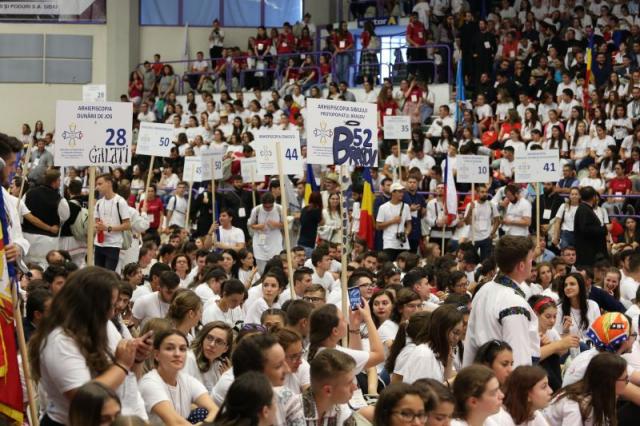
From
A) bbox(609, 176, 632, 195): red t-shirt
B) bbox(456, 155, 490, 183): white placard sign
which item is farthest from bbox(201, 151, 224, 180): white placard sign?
bbox(609, 176, 632, 195): red t-shirt

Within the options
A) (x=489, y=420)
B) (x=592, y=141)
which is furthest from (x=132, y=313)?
(x=592, y=141)

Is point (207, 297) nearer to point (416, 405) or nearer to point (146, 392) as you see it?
point (146, 392)

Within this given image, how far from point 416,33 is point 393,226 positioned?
1064cm

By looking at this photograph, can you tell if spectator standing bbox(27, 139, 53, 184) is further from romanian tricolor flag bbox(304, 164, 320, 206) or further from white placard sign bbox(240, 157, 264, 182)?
romanian tricolor flag bbox(304, 164, 320, 206)

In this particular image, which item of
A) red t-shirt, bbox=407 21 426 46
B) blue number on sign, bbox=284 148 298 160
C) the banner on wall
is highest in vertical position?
the banner on wall

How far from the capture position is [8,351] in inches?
288

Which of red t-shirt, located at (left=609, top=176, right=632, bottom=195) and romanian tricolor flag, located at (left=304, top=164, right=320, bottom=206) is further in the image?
romanian tricolor flag, located at (left=304, top=164, right=320, bottom=206)

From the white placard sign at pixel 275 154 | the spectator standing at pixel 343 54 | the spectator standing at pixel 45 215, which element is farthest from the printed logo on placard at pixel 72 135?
the spectator standing at pixel 343 54

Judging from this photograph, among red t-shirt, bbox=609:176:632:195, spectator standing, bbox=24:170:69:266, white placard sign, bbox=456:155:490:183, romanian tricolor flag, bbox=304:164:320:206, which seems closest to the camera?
spectator standing, bbox=24:170:69:266

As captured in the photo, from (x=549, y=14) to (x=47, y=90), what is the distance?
14670 mm

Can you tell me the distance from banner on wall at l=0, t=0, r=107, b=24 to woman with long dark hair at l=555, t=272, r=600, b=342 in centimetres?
2481

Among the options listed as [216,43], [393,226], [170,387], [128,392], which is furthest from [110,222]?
[216,43]

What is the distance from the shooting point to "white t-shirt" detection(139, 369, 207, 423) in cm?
706

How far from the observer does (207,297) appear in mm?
12492
